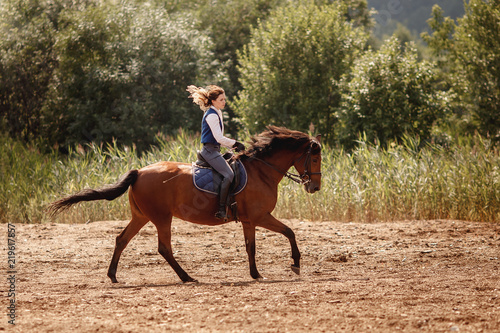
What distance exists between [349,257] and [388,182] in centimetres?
414

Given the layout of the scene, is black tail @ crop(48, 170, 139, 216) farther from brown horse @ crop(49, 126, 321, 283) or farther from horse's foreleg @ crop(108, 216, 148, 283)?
horse's foreleg @ crop(108, 216, 148, 283)

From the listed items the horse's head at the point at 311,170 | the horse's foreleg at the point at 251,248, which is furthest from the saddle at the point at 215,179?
the horse's head at the point at 311,170

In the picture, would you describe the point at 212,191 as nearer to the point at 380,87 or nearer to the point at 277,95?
the point at 380,87

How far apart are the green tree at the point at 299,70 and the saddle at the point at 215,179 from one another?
767 inches

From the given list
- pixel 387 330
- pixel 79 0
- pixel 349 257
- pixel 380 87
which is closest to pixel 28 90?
pixel 79 0

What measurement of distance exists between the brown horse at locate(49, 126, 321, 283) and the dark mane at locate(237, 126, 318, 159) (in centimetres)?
5

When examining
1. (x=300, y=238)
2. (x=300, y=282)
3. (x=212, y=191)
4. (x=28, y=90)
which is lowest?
(x=28, y=90)

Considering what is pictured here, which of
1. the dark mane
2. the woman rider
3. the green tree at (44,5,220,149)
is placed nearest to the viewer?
A: the woman rider

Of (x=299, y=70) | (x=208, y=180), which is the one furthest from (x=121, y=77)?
(x=208, y=180)

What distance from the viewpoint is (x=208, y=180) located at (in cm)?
823

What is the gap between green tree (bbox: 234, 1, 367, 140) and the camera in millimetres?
28266

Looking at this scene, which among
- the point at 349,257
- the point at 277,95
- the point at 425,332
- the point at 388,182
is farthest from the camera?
the point at 277,95

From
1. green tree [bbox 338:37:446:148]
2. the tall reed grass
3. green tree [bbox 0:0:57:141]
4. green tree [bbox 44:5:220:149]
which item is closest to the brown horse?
the tall reed grass

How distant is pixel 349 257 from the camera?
10094 mm
